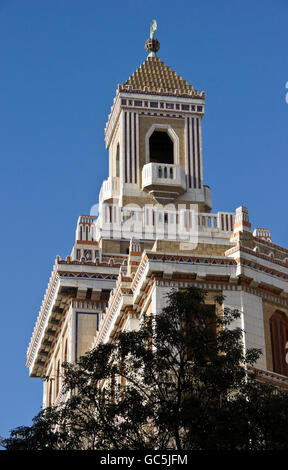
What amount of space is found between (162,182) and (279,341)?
1721cm

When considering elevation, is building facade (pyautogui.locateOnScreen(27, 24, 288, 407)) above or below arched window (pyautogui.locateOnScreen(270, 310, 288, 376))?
above

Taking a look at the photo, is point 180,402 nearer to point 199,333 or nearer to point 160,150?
point 199,333

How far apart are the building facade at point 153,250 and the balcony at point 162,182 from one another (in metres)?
0.05

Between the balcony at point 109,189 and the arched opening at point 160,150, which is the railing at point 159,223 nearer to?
the balcony at point 109,189

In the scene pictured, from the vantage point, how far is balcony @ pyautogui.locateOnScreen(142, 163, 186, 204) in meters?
56.6

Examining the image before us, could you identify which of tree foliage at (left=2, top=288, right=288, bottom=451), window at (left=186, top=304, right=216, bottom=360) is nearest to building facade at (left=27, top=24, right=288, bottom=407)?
tree foliage at (left=2, top=288, right=288, bottom=451)

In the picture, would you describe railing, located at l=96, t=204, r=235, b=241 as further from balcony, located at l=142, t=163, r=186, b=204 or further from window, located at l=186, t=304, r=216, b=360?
window, located at l=186, t=304, r=216, b=360

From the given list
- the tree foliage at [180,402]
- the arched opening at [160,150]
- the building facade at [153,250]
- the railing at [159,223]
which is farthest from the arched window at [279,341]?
the arched opening at [160,150]

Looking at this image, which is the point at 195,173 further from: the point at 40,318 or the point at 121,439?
the point at 121,439

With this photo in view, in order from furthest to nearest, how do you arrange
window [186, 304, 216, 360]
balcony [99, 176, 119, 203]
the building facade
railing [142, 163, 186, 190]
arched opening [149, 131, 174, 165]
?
arched opening [149, 131, 174, 165] → balcony [99, 176, 119, 203] → railing [142, 163, 186, 190] → the building facade → window [186, 304, 216, 360]

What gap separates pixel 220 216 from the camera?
5322 centimetres

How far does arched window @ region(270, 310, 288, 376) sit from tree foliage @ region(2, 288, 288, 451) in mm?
8409
